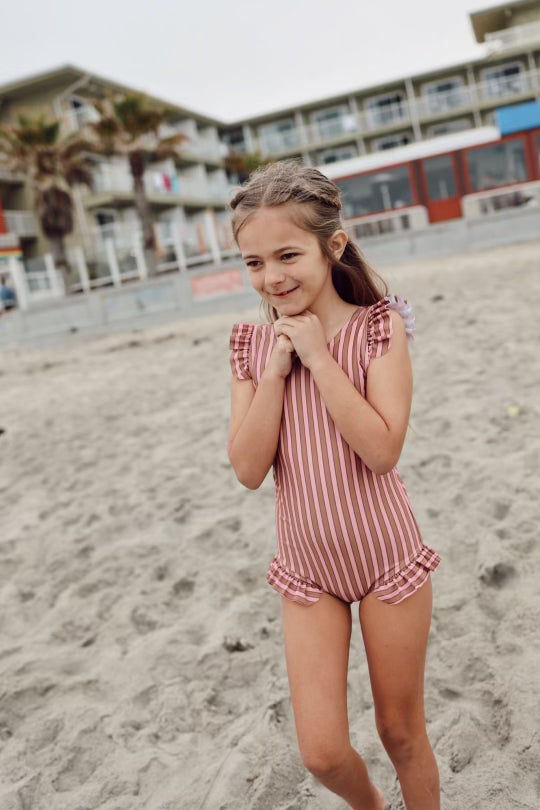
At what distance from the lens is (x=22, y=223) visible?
28.0 meters

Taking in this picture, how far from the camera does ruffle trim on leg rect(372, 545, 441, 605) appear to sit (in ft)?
5.08

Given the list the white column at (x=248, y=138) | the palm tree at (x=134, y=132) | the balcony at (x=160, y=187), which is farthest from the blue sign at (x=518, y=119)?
the white column at (x=248, y=138)

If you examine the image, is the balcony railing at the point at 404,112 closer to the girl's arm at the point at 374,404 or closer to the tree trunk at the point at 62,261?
the tree trunk at the point at 62,261

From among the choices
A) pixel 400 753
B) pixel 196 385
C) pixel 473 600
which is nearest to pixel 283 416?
pixel 400 753

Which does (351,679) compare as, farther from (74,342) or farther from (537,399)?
(74,342)

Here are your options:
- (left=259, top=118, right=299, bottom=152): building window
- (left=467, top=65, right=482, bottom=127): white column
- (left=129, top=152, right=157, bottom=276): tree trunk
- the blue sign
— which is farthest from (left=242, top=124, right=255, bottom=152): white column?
the blue sign

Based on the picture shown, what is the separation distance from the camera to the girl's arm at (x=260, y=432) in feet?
5.16

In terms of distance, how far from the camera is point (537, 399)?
4.90 metres

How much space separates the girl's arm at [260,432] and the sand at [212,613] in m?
1.07

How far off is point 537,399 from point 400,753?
3.74m

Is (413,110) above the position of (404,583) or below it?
above

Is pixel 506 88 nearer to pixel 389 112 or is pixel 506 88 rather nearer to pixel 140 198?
pixel 389 112

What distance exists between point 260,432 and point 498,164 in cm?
1901

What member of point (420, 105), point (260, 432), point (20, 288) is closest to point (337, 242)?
point (260, 432)
